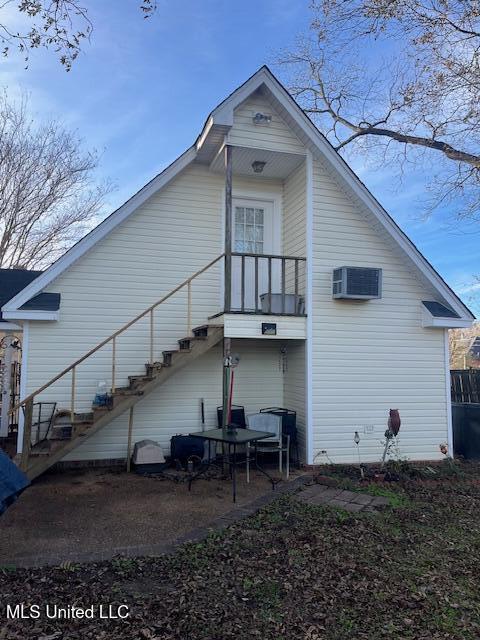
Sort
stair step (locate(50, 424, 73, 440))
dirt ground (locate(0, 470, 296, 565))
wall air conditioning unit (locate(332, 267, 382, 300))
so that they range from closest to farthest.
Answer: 1. dirt ground (locate(0, 470, 296, 565))
2. stair step (locate(50, 424, 73, 440))
3. wall air conditioning unit (locate(332, 267, 382, 300))

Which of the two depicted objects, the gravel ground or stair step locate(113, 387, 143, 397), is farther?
stair step locate(113, 387, 143, 397)

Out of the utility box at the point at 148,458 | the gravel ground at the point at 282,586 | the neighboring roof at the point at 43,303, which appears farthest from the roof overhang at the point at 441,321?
the neighboring roof at the point at 43,303

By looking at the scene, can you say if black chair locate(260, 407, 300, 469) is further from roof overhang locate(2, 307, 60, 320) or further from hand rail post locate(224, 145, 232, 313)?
roof overhang locate(2, 307, 60, 320)

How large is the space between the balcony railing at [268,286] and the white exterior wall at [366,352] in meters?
0.31

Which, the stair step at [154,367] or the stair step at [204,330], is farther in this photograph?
the stair step at [204,330]

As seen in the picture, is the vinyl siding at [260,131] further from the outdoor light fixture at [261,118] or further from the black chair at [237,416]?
the black chair at [237,416]

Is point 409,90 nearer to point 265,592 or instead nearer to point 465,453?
point 465,453

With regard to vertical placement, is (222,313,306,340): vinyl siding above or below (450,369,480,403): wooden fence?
above

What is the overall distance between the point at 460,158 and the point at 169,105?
23.0 ft

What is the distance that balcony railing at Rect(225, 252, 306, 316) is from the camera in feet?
24.3

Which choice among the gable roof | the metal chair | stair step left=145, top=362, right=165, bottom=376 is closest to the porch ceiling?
the gable roof

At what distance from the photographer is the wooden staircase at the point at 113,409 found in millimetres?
5984

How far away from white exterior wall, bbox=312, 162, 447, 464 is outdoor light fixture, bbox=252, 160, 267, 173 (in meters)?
0.95

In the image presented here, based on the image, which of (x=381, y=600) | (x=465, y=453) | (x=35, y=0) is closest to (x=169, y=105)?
(x=35, y=0)
